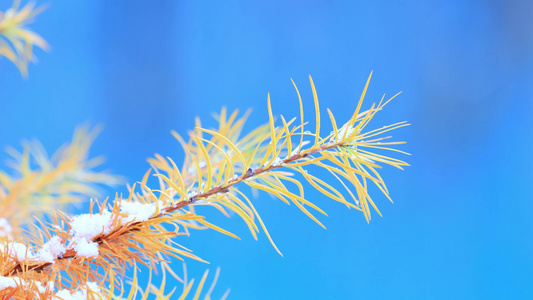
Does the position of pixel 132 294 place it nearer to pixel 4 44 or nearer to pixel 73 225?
pixel 73 225

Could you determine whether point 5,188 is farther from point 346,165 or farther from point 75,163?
point 346,165

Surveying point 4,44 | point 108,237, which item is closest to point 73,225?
point 108,237

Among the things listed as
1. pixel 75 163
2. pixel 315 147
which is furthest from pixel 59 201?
pixel 315 147

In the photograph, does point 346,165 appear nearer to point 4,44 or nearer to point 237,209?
point 237,209

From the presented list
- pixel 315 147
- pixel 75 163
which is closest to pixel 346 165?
pixel 315 147

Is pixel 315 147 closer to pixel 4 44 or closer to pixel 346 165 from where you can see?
pixel 346 165
